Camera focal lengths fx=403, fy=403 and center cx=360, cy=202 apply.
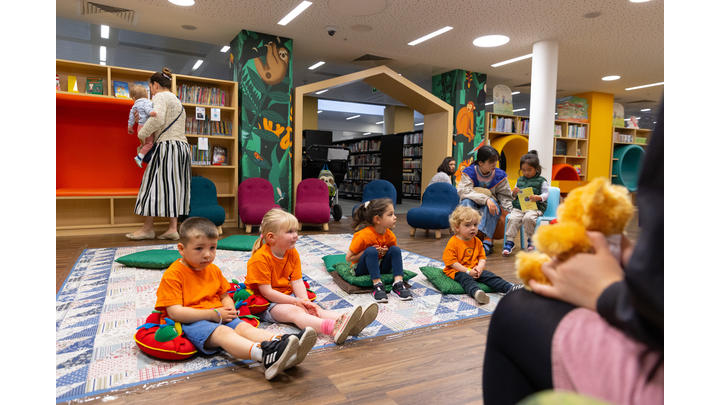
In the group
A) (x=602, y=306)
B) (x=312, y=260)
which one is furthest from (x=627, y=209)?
(x=312, y=260)

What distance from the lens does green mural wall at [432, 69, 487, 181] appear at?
7.96 metres

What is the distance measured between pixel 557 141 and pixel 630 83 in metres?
1.84

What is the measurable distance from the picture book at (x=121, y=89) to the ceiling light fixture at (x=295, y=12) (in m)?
2.19

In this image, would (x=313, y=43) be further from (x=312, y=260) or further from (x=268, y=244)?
(x=268, y=244)

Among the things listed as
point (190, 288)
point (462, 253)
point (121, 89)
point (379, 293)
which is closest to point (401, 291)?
point (379, 293)

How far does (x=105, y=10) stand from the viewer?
17.1 ft

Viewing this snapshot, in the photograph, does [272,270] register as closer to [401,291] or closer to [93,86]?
[401,291]

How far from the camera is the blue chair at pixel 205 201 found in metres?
4.84

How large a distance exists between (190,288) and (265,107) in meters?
4.72

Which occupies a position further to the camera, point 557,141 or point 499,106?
point 557,141

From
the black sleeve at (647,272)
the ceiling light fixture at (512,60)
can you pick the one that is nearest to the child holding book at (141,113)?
the black sleeve at (647,272)

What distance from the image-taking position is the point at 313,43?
648 centimetres

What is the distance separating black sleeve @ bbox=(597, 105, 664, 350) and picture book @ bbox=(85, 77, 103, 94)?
5987 mm
